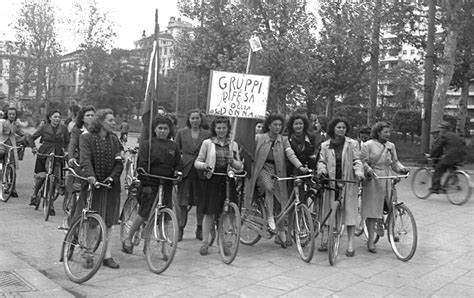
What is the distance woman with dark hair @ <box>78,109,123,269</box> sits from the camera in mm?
5996

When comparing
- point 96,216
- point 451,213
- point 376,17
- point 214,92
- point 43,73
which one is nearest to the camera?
point 96,216

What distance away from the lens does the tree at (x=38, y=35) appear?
47.0m

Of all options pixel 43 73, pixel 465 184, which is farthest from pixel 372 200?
pixel 43 73

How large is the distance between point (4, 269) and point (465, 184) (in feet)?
31.5

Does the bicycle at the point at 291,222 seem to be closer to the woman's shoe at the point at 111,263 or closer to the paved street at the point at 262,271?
the paved street at the point at 262,271

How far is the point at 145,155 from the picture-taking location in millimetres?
6484

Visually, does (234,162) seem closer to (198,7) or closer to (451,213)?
(451,213)

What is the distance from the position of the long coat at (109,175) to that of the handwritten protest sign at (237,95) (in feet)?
5.44

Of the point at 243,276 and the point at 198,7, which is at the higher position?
the point at 198,7

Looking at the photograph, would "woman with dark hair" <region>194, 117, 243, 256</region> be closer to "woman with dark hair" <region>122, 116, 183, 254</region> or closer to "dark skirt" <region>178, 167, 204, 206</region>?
"woman with dark hair" <region>122, 116, 183, 254</region>

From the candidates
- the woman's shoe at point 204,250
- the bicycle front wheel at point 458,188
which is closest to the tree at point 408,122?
the bicycle front wheel at point 458,188

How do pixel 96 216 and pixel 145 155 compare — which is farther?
pixel 145 155

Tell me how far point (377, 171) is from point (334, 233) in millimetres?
1165

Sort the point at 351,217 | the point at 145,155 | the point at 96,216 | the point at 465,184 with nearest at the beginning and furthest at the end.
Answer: the point at 96,216, the point at 145,155, the point at 351,217, the point at 465,184
